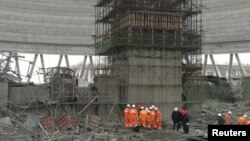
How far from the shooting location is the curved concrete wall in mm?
59812

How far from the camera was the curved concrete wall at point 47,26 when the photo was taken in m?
59.8

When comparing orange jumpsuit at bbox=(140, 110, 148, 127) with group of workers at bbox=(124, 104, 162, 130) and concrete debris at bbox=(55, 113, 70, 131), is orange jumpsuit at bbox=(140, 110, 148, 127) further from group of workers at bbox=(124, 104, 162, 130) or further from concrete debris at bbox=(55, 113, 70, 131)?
concrete debris at bbox=(55, 113, 70, 131)

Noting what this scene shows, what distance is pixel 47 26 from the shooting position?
6206 centimetres

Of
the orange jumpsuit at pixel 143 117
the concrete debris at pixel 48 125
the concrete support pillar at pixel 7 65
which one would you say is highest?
the concrete support pillar at pixel 7 65

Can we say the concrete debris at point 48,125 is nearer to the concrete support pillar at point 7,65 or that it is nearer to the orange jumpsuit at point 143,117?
the orange jumpsuit at point 143,117

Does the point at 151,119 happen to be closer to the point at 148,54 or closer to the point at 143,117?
the point at 143,117

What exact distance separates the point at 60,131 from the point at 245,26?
43.2 metres

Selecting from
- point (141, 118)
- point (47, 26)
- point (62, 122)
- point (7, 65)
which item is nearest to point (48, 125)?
point (62, 122)

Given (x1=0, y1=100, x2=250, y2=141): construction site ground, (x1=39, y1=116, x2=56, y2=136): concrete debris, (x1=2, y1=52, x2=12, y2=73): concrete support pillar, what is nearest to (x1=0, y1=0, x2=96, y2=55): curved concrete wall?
(x1=2, y1=52, x2=12, y2=73): concrete support pillar

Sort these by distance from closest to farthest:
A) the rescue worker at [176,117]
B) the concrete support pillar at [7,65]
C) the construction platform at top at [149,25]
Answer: the rescue worker at [176,117] → the construction platform at top at [149,25] → the concrete support pillar at [7,65]

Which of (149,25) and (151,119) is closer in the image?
(151,119)

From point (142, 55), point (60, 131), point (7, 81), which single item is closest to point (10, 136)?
point (60, 131)

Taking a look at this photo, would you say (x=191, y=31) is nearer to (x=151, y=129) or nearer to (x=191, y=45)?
(x=191, y=45)

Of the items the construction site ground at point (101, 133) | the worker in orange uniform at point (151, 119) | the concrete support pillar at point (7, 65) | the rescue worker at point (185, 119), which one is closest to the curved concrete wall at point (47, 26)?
the concrete support pillar at point (7, 65)
